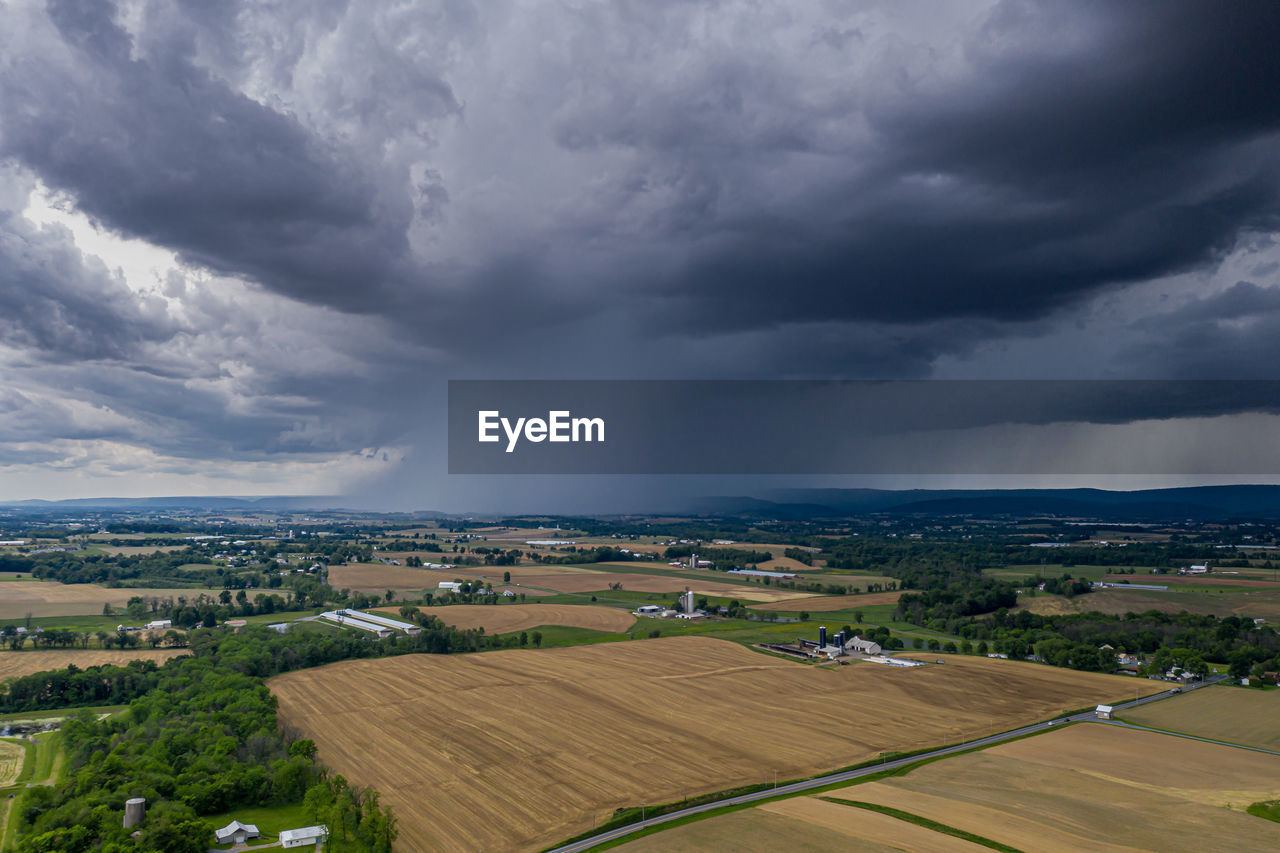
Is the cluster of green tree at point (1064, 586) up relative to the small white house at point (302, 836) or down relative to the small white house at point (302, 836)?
down

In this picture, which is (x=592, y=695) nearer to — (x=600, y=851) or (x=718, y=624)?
(x=600, y=851)

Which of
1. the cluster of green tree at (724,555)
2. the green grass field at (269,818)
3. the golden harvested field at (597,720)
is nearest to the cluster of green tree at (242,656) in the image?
the golden harvested field at (597,720)

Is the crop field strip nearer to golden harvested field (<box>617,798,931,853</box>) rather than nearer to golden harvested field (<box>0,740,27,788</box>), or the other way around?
golden harvested field (<box>0,740,27,788</box>)

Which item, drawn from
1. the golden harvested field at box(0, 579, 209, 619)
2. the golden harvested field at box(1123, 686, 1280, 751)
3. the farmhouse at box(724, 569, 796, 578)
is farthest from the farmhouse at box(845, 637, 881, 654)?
the golden harvested field at box(0, 579, 209, 619)

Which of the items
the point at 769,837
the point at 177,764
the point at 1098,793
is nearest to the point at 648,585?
the point at 177,764

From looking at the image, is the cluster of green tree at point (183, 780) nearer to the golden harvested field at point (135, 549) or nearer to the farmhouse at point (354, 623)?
the farmhouse at point (354, 623)

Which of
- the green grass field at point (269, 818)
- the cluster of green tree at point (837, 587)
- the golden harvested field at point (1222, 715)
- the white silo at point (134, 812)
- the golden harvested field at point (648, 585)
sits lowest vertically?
the cluster of green tree at point (837, 587)
